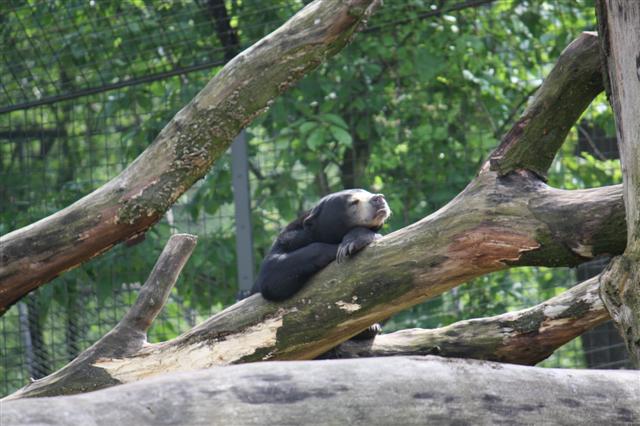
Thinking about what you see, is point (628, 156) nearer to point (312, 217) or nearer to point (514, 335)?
point (514, 335)

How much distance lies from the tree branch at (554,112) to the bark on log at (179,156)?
772 millimetres

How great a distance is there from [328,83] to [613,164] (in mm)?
2335

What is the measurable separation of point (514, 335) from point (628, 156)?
1.32 m

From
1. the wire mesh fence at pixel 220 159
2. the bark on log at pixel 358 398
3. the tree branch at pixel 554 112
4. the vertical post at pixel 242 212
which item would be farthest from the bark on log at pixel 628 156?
the wire mesh fence at pixel 220 159

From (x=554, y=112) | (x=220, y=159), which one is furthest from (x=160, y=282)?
(x=220, y=159)

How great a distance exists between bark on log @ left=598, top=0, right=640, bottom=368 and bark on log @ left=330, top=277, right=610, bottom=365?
944mm

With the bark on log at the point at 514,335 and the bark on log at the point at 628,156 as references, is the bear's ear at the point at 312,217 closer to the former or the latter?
the bark on log at the point at 514,335

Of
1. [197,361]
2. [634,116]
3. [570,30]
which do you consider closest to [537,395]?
[634,116]

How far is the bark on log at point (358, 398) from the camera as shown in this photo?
181 centimetres

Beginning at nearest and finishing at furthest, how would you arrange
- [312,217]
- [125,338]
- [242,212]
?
[125,338] → [312,217] → [242,212]

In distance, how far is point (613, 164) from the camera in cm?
764

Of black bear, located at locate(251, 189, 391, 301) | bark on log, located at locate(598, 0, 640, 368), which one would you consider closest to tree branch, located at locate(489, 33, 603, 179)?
bark on log, located at locate(598, 0, 640, 368)

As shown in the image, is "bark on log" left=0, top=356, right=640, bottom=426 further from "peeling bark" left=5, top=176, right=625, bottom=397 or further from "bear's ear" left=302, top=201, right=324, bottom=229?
"bear's ear" left=302, top=201, right=324, bottom=229

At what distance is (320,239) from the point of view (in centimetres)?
491
